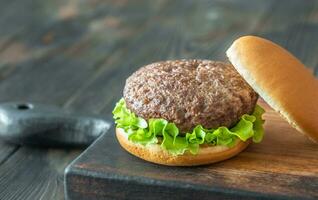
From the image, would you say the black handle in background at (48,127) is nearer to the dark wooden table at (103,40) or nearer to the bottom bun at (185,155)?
the dark wooden table at (103,40)

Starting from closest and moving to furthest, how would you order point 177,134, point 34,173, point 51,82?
point 177,134, point 34,173, point 51,82

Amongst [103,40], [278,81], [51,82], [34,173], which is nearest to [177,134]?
[278,81]

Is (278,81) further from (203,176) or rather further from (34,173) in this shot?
(34,173)

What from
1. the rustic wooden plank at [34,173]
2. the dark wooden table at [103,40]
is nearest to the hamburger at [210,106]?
the rustic wooden plank at [34,173]

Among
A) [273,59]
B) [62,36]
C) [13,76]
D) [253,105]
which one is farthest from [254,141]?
[62,36]

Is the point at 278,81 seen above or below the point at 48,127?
above

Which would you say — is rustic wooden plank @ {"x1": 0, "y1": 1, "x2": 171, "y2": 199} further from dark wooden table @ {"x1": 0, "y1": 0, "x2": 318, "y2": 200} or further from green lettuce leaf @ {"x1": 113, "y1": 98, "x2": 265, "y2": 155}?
green lettuce leaf @ {"x1": 113, "y1": 98, "x2": 265, "y2": 155}
